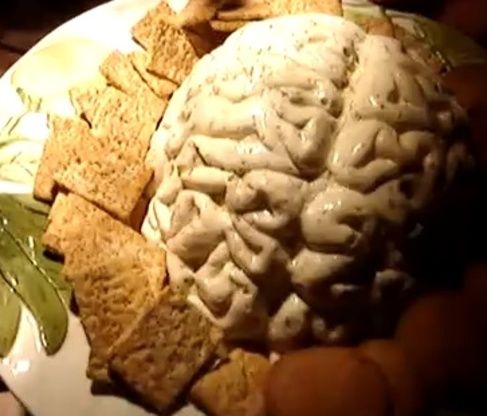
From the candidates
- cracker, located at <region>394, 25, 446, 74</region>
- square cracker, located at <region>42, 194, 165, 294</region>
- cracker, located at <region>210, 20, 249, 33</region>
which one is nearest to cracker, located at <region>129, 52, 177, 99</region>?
cracker, located at <region>210, 20, 249, 33</region>

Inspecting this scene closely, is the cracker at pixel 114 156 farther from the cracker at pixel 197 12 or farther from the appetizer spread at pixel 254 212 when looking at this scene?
the cracker at pixel 197 12

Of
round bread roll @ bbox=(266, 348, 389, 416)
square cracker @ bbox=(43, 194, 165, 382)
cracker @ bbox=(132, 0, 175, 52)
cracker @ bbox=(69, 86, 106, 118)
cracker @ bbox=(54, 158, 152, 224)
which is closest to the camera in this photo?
round bread roll @ bbox=(266, 348, 389, 416)

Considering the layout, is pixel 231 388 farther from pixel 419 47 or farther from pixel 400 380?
pixel 419 47

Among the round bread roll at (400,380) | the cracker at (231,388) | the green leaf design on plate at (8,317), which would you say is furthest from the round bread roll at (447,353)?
the green leaf design on plate at (8,317)

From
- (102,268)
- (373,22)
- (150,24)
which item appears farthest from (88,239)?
(373,22)

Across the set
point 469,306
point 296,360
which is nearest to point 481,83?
point 469,306

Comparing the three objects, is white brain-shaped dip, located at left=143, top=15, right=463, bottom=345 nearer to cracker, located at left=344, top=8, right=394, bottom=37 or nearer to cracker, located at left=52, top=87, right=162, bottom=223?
cracker, located at left=52, top=87, right=162, bottom=223
